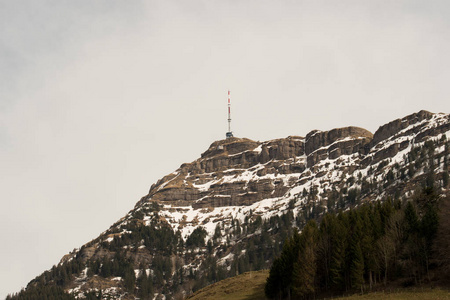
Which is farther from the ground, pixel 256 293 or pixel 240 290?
pixel 240 290

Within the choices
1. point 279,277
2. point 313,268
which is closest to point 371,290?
point 313,268

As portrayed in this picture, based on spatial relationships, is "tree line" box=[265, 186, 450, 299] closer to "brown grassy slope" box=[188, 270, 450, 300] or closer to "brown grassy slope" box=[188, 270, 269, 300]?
"brown grassy slope" box=[188, 270, 450, 300]

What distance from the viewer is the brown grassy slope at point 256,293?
78.5 meters

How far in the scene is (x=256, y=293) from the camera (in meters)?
124

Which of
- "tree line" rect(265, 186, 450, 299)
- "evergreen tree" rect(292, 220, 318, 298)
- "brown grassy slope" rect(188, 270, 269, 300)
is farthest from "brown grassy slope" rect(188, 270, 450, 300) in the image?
"evergreen tree" rect(292, 220, 318, 298)

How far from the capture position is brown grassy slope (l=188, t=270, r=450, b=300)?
78500 millimetres

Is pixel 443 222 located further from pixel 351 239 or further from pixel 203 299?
pixel 203 299

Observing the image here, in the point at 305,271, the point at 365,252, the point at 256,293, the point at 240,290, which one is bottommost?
the point at 256,293

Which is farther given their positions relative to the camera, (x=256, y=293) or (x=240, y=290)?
(x=240, y=290)

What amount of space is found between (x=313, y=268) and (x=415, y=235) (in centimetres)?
2108

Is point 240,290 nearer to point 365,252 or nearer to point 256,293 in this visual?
point 256,293

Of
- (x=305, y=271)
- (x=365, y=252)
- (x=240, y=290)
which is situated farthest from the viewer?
(x=240, y=290)

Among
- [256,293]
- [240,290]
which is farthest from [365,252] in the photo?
[240,290]

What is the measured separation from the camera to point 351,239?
10056cm
